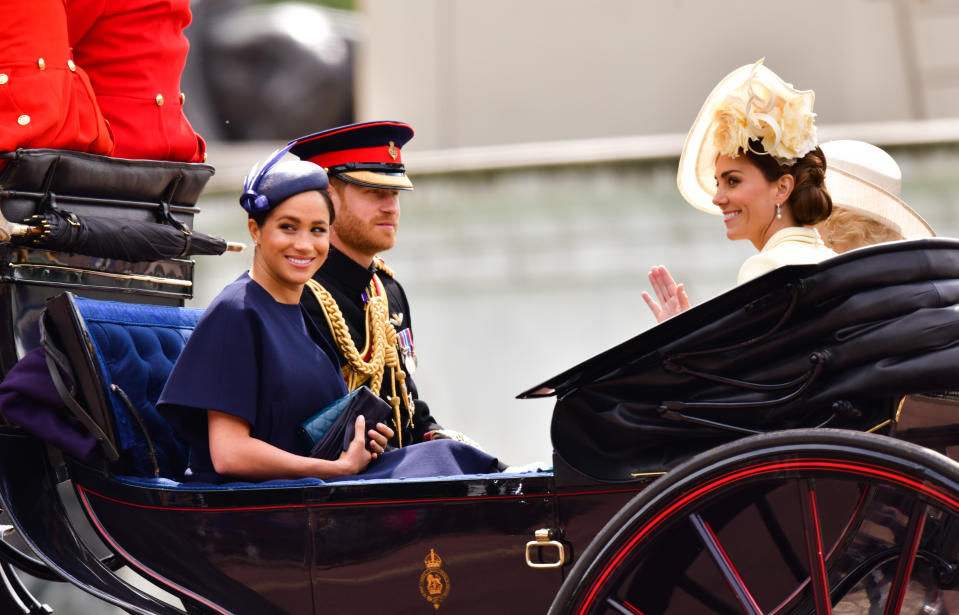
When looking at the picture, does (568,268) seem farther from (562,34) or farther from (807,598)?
(807,598)

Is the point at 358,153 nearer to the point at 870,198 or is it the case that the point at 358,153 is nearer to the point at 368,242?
the point at 368,242

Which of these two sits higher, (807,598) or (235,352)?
(235,352)

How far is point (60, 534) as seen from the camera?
2.60m

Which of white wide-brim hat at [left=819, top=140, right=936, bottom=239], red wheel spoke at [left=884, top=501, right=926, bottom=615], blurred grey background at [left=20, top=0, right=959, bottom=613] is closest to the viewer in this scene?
red wheel spoke at [left=884, top=501, right=926, bottom=615]

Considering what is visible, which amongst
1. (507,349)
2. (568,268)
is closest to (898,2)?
A: (568,268)

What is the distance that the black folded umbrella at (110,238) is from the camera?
263 cm

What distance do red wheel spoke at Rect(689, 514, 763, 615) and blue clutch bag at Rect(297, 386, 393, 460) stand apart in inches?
30.6

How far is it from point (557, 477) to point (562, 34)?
4.32 meters

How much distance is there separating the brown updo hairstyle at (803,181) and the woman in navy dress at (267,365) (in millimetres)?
870

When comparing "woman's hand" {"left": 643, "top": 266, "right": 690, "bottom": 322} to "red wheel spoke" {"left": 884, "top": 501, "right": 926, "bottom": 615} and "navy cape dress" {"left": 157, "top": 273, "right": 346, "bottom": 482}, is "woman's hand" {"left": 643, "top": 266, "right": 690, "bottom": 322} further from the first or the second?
"red wheel spoke" {"left": 884, "top": 501, "right": 926, "bottom": 615}

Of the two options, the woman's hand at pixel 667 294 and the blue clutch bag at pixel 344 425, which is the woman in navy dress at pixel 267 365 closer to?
the blue clutch bag at pixel 344 425

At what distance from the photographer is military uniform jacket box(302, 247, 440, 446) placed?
2.88 meters

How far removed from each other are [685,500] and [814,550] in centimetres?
19

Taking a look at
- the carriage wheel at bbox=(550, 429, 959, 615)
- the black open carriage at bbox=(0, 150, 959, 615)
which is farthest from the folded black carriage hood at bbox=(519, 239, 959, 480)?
the carriage wheel at bbox=(550, 429, 959, 615)
